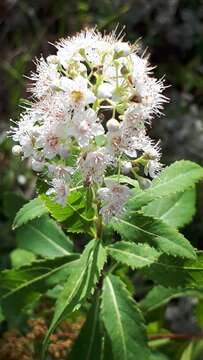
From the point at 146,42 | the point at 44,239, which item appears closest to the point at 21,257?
the point at 44,239

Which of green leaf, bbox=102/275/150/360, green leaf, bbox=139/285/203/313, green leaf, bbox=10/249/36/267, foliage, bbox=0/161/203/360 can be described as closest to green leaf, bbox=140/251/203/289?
foliage, bbox=0/161/203/360

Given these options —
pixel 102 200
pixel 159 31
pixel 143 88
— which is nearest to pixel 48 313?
pixel 102 200

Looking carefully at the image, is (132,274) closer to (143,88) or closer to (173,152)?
(173,152)

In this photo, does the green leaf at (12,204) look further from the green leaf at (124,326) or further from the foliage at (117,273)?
the green leaf at (124,326)

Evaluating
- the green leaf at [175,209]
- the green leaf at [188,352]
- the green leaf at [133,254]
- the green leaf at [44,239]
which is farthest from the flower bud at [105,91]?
the green leaf at [188,352]

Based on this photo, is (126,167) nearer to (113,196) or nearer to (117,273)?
(113,196)

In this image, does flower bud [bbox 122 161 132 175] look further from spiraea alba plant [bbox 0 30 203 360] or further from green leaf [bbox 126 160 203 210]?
green leaf [bbox 126 160 203 210]
